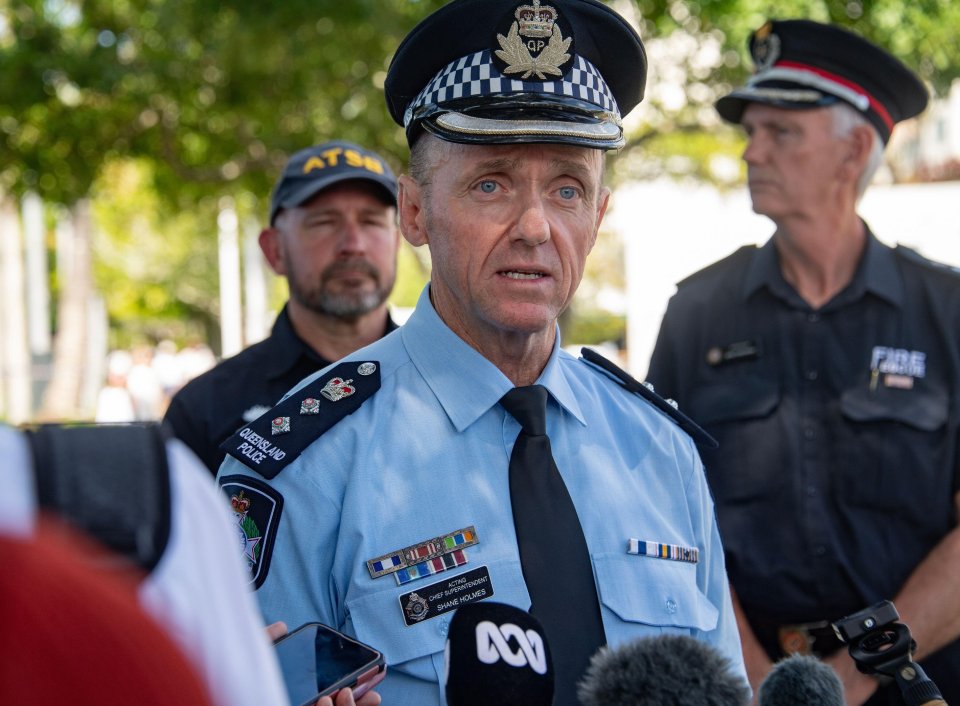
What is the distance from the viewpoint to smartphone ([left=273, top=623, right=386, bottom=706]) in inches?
60.4

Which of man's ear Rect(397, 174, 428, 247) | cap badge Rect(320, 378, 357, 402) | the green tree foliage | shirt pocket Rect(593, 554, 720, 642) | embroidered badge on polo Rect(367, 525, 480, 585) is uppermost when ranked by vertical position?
the green tree foliage

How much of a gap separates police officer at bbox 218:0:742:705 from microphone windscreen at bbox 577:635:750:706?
652 mm

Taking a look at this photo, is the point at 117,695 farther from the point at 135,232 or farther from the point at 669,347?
the point at 135,232

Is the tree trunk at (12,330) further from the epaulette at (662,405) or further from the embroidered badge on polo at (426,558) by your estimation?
the embroidered badge on polo at (426,558)

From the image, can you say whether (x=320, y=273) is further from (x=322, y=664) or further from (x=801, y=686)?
(x=801, y=686)

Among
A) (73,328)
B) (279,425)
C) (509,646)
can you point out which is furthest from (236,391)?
(73,328)

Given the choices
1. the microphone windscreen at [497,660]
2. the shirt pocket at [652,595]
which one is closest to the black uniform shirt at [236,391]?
the shirt pocket at [652,595]

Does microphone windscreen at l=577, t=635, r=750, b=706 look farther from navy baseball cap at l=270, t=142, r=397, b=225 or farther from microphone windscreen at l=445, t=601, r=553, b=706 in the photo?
navy baseball cap at l=270, t=142, r=397, b=225

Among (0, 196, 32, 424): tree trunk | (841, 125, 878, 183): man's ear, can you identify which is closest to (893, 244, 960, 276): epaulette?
(841, 125, 878, 183): man's ear

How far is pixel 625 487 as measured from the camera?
224cm

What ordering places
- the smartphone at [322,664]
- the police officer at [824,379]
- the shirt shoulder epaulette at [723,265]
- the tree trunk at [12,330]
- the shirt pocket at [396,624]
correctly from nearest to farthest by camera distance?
the smartphone at [322,664], the shirt pocket at [396,624], the police officer at [824,379], the shirt shoulder epaulette at [723,265], the tree trunk at [12,330]

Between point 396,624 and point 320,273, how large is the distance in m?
2.46

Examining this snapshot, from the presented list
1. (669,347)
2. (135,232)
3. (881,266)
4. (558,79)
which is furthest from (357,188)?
(135,232)

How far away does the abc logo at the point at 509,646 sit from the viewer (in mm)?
1356
